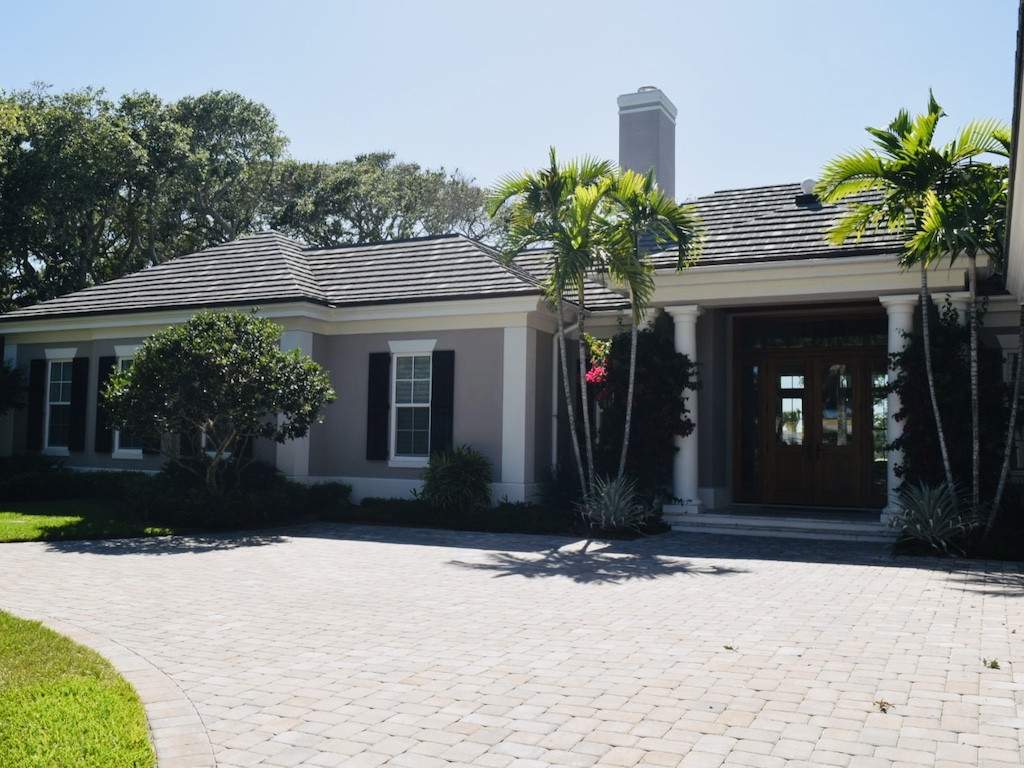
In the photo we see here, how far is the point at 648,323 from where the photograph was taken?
49.0 feet

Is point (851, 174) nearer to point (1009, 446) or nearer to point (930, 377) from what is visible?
point (930, 377)

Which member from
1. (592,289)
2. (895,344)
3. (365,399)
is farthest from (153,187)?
(895,344)

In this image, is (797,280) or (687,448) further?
(687,448)

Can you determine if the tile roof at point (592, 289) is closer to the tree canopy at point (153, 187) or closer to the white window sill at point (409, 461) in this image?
the white window sill at point (409, 461)

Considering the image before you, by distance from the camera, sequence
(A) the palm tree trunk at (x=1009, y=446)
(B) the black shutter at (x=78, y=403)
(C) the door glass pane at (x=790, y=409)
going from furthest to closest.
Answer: (B) the black shutter at (x=78, y=403)
(C) the door glass pane at (x=790, y=409)
(A) the palm tree trunk at (x=1009, y=446)

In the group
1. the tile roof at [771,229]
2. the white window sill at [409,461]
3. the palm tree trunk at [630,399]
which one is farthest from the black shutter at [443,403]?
the tile roof at [771,229]

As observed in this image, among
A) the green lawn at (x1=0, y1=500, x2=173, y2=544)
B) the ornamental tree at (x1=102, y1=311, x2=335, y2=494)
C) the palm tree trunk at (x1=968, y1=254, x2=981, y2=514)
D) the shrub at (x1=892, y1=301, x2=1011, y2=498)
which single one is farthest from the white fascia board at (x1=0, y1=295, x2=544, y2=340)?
the palm tree trunk at (x1=968, y1=254, x2=981, y2=514)

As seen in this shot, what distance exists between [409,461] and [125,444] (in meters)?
6.60

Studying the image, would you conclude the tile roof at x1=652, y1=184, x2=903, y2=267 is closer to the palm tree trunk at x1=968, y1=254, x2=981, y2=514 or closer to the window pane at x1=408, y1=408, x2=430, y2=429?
the palm tree trunk at x1=968, y1=254, x2=981, y2=514

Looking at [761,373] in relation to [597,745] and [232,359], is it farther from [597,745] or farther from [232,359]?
[597,745]

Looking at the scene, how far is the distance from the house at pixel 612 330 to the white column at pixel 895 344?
0.74 metres

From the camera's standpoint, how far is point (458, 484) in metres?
14.6

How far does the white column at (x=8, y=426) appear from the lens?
20219mm

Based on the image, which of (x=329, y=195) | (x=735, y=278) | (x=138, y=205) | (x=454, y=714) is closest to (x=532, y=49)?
(x=735, y=278)
